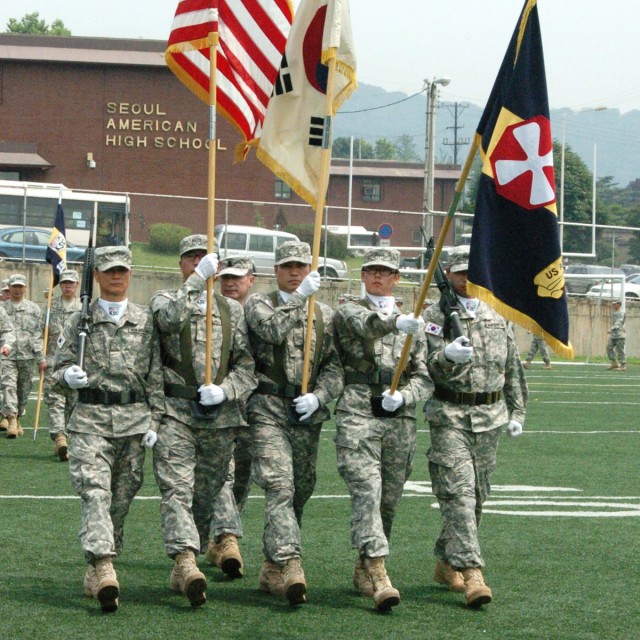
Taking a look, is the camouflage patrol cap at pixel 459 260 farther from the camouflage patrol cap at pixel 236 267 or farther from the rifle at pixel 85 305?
the rifle at pixel 85 305

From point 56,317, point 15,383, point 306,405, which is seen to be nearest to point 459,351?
point 306,405

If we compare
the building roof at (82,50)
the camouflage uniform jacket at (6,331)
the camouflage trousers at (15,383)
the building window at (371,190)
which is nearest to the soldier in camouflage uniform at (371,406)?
the camouflage uniform jacket at (6,331)

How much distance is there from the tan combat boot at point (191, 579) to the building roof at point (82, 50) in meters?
47.7

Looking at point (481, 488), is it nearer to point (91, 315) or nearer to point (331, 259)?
point (91, 315)

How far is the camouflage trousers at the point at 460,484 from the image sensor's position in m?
8.24

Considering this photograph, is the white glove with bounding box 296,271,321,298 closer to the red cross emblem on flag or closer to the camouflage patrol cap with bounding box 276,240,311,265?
the camouflage patrol cap with bounding box 276,240,311,265

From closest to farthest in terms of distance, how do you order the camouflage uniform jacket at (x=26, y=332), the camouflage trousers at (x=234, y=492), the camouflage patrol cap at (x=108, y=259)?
the camouflage patrol cap at (x=108, y=259) → the camouflage trousers at (x=234, y=492) → the camouflage uniform jacket at (x=26, y=332)

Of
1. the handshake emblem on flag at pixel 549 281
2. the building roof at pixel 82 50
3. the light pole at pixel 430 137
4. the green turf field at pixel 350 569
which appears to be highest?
the building roof at pixel 82 50

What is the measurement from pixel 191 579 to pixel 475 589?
163cm

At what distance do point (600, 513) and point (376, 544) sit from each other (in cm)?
431

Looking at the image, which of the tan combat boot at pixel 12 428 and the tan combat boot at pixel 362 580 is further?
the tan combat boot at pixel 12 428

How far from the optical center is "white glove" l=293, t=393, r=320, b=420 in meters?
8.35

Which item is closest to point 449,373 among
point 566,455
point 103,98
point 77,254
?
point 566,455

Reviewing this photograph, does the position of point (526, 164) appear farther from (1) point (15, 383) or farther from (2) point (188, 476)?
(1) point (15, 383)
